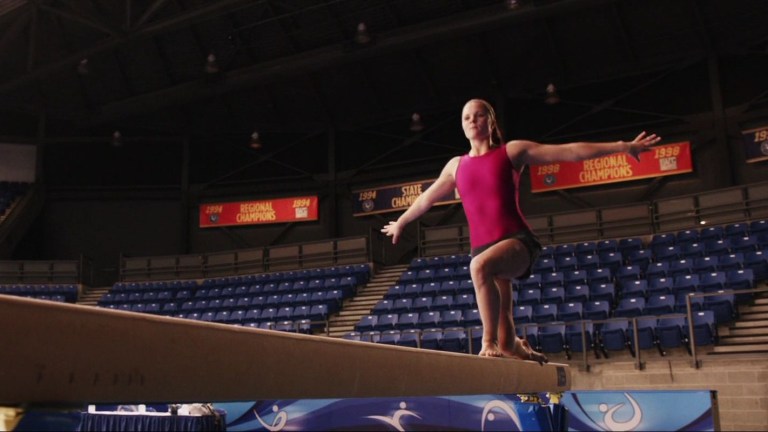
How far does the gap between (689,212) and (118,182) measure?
57.6 feet

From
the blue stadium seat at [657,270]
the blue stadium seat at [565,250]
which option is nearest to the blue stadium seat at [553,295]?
the blue stadium seat at [657,270]

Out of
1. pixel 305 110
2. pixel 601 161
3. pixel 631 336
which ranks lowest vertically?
pixel 631 336

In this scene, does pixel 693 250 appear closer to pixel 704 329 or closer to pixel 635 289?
pixel 635 289

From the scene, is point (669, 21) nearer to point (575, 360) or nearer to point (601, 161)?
point (601, 161)

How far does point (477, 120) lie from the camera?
3.73 m

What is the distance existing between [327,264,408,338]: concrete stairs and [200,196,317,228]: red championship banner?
12.6ft

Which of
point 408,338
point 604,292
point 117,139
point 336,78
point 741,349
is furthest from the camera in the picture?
point 117,139

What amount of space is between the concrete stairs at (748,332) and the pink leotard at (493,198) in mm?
7924

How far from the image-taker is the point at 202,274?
2056cm

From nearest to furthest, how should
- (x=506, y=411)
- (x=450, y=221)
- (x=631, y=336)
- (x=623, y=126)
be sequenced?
1. (x=506, y=411)
2. (x=631, y=336)
3. (x=623, y=126)
4. (x=450, y=221)

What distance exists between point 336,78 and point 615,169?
8.58 meters

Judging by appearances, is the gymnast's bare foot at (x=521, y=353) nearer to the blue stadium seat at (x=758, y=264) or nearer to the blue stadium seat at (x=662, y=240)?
the blue stadium seat at (x=758, y=264)

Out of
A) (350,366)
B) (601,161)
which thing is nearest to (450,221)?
(601,161)

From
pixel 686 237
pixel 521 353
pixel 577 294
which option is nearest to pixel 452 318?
pixel 577 294
